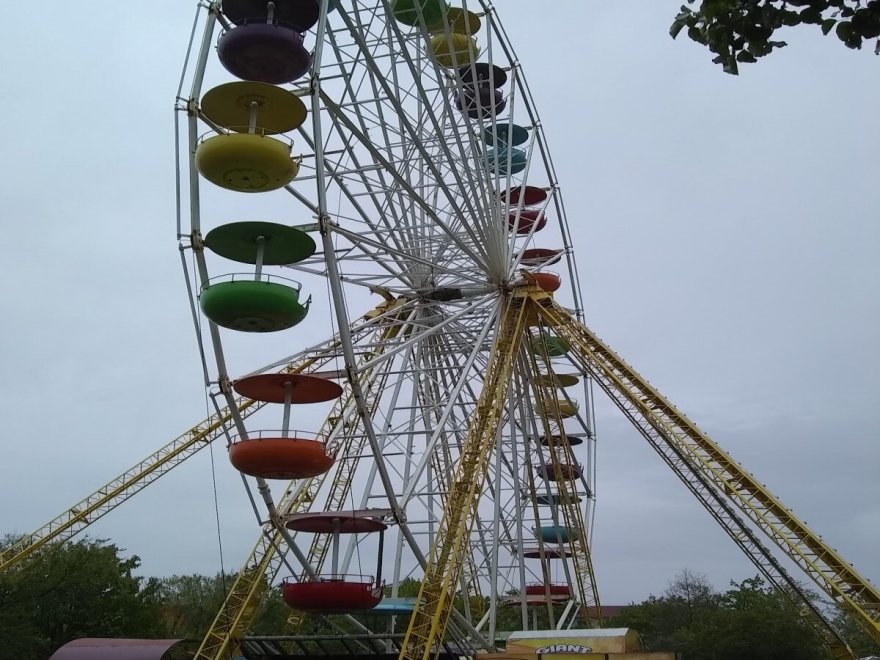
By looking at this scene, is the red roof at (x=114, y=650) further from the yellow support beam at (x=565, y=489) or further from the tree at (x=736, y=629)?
the tree at (x=736, y=629)

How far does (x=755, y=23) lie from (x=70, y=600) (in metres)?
33.0

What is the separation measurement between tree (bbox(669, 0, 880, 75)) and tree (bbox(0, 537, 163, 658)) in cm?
2858

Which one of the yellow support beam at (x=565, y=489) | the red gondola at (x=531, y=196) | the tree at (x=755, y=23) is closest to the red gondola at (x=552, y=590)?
the yellow support beam at (x=565, y=489)

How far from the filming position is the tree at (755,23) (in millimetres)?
5082

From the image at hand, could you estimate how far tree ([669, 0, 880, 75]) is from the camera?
508 cm

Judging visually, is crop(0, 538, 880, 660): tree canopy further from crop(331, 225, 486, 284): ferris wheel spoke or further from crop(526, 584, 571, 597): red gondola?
crop(331, 225, 486, 284): ferris wheel spoke

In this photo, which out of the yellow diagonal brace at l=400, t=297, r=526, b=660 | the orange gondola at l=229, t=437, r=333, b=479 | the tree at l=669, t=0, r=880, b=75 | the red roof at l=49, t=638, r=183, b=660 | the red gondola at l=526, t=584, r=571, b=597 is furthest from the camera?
the red gondola at l=526, t=584, r=571, b=597

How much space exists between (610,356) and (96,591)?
21.0 m

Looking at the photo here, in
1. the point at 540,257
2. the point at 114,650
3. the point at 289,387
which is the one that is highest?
the point at 540,257

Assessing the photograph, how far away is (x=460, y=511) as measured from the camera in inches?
808

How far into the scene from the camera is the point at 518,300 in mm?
24938

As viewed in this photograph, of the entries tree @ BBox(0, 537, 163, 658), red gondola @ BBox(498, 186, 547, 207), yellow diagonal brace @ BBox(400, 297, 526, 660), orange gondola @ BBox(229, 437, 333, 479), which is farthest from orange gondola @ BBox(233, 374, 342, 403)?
tree @ BBox(0, 537, 163, 658)

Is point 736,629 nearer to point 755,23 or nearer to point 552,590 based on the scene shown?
point 552,590

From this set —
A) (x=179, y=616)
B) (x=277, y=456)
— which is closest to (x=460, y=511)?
(x=277, y=456)
